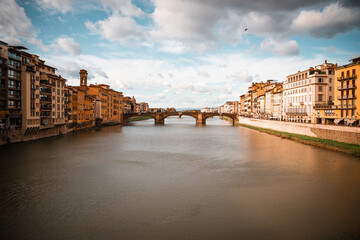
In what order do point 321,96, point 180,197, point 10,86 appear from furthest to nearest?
point 321,96 < point 10,86 < point 180,197

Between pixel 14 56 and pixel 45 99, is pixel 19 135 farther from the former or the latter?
pixel 14 56

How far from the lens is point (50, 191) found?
45.3 feet

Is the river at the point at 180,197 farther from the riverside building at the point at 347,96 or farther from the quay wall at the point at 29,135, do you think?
the riverside building at the point at 347,96

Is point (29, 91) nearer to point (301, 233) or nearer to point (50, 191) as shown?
point (50, 191)

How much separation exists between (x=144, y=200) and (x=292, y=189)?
8.65m

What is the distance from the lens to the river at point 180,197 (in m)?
9.59

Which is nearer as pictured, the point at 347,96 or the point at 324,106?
the point at 347,96

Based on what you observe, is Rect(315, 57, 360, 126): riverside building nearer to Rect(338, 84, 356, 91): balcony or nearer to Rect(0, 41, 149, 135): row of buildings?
Rect(338, 84, 356, 91): balcony

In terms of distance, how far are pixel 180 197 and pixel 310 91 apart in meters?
36.4

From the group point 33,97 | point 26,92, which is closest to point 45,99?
point 33,97

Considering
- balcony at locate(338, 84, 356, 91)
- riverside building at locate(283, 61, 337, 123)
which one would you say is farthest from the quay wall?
balcony at locate(338, 84, 356, 91)

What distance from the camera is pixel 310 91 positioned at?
1597 inches

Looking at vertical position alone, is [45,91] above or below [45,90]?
below

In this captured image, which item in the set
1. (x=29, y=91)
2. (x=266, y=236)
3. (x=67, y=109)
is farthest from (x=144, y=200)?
(x=67, y=109)
